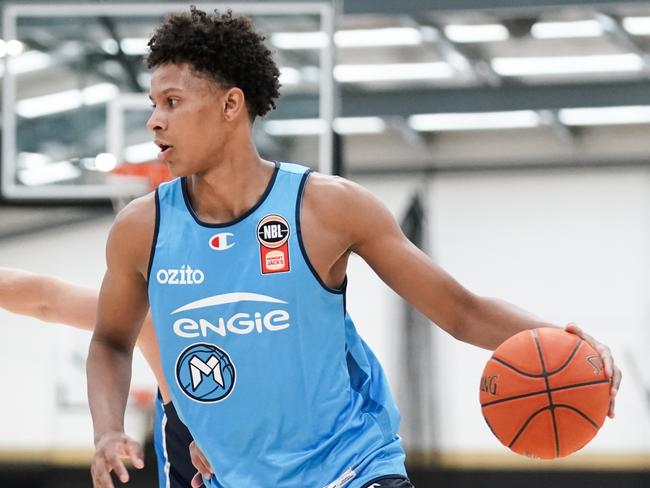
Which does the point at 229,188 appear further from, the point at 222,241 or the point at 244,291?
the point at 244,291

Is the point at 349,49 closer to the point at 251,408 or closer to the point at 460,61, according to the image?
the point at 460,61

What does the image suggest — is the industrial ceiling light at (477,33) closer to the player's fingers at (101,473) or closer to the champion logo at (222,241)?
the champion logo at (222,241)

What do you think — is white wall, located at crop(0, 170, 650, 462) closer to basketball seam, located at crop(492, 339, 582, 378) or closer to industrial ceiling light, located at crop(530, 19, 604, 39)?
industrial ceiling light, located at crop(530, 19, 604, 39)

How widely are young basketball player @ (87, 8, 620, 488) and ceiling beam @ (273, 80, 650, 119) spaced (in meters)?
9.46

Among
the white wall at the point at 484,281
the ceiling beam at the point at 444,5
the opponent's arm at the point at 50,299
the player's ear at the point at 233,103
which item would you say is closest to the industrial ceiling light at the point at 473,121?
the white wall at the point at 484,281

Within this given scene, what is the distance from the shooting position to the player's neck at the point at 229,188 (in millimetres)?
3457

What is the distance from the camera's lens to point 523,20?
11930 millimetres

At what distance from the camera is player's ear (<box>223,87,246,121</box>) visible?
3.47 meters

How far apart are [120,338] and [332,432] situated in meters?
0.72

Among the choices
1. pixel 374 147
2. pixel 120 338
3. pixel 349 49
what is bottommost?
pixel 120 338

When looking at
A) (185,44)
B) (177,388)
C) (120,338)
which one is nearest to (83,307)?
(120,338)

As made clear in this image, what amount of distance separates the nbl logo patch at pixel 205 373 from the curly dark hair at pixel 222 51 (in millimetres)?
753

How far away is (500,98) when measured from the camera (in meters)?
13.0

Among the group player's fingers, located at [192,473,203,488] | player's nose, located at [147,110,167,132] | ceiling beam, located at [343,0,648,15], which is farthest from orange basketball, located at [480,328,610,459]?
ceiling beam, located at [343,0,648,15]
